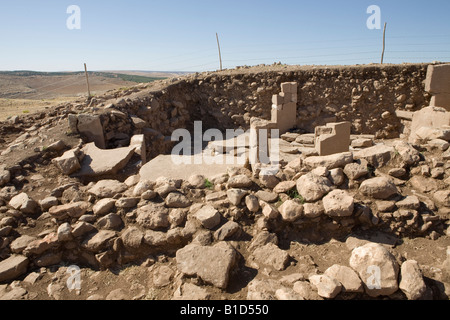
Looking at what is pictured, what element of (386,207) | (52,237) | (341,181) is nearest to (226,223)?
(341,181)

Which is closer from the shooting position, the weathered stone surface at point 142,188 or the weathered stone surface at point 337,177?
the weathered stone surface at point 337,177

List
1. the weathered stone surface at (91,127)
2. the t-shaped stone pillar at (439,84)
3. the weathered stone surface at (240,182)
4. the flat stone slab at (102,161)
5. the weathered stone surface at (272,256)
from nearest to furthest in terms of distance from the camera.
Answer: the weathered stone surface at (272,256) < the weathered stone surface at (240,182) < the flat stone slab at (102,161) < the weathered stone surface at (91,127) < the t-shaped stone pillar at (439,84)

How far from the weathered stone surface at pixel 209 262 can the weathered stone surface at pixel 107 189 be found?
155cm

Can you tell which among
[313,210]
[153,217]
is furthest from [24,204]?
[313,210]

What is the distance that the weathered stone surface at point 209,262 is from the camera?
2758 mm

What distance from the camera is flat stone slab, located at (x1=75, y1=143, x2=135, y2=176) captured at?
18.2ft

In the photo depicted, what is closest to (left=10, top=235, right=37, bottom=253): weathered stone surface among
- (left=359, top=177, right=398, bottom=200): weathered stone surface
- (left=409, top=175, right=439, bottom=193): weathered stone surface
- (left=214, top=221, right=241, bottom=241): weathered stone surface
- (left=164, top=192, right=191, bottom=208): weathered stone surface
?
(left=164, top=192, right=191, bottom=208): weathered stone surface

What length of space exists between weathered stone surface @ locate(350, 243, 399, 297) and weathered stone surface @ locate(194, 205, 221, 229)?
1511mm

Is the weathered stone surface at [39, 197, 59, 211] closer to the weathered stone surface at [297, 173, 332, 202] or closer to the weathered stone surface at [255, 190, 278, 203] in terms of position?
the weathered stone surface at [255, 190, 278, 203]

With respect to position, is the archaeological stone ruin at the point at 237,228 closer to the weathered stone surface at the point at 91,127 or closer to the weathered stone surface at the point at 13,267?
the weathered stone surface at the point at 13,267

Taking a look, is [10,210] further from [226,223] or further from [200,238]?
[226,223]

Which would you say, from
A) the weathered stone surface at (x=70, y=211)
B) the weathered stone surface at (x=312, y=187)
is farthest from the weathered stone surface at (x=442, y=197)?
the weathered stone surface at (x=70, y=211)

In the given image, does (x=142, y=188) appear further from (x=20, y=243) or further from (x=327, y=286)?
(x=327, y=286)

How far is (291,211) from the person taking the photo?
3.41m
